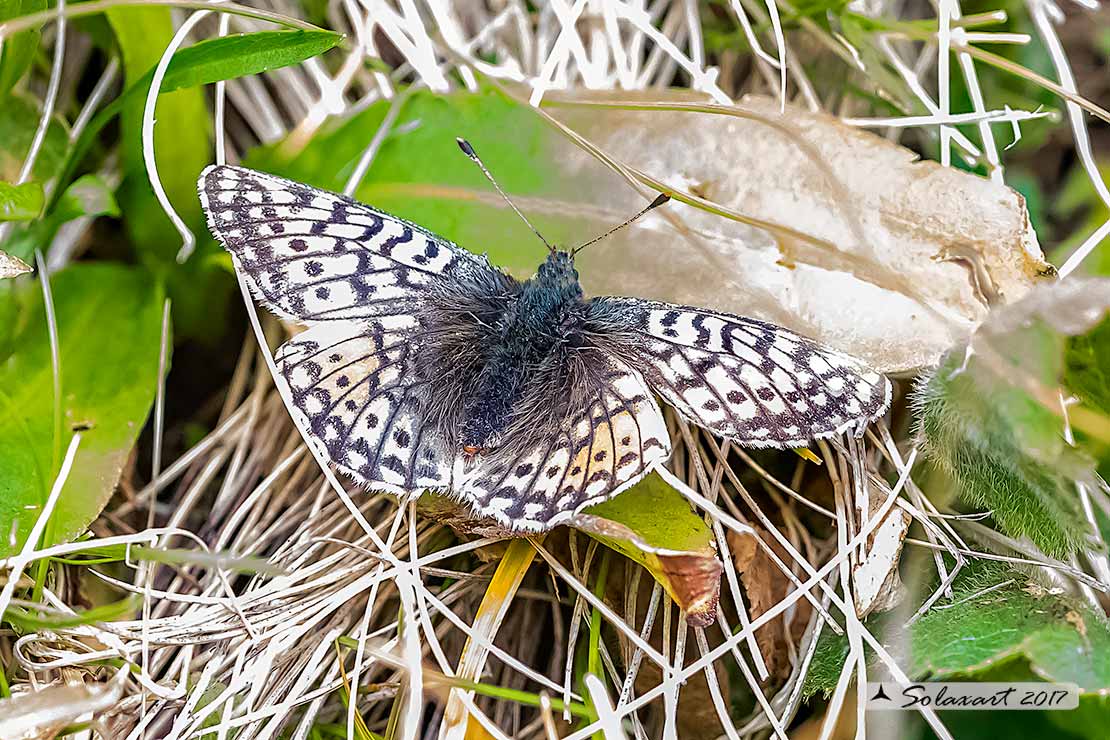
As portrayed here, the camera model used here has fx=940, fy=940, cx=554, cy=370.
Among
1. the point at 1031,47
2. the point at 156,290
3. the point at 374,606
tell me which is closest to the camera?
the point at 374,606

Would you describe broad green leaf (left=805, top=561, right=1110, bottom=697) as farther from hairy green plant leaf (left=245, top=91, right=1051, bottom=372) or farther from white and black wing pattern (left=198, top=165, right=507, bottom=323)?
white and black wing pattern (left=198, top=165, right=507, bottom=323)

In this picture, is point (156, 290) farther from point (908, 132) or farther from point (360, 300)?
point (908, 132)

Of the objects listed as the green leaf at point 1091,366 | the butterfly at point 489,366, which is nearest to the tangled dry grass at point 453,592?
the butterfly at point 489,366

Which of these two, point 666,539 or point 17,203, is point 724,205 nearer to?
point 666,539

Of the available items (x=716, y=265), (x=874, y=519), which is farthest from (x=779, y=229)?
(x=874, y=519)

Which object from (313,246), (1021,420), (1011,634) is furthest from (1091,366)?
(313,246)
